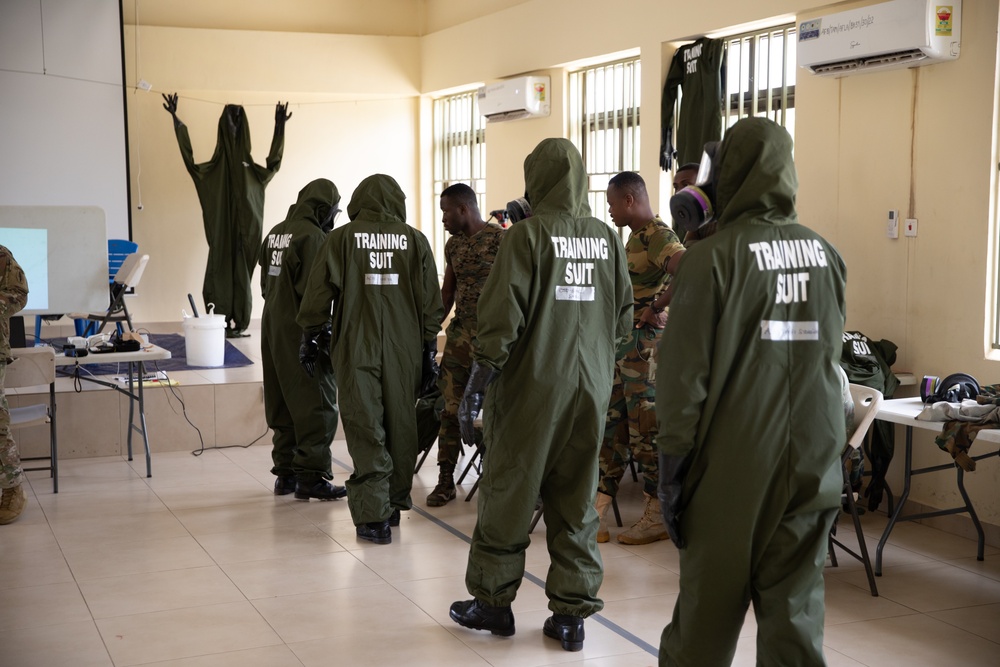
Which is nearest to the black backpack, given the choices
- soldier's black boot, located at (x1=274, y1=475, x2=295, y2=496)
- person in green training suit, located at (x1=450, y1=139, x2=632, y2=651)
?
person in green training suit, located at (x1=450, y1=139, x2=632, y2=651)

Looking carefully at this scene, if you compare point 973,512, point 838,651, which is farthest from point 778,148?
point 973,512

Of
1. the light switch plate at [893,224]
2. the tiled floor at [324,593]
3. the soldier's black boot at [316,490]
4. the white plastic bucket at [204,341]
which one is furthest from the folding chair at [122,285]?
the light switch plate at [893,224]

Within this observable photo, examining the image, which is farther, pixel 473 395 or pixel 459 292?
pixel 459 292

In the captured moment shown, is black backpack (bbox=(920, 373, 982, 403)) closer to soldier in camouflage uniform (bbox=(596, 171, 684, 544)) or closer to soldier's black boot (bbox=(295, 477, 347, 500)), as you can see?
soldier in camouflage uniform (bbox=(596, 171, 684, 544))

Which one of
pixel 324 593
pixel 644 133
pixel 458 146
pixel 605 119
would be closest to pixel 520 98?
pixel 605 119

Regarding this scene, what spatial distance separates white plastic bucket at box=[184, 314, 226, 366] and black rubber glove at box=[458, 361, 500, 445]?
4.15m

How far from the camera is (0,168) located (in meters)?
8.62

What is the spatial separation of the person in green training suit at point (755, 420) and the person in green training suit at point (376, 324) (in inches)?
85.3

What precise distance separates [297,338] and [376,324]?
82 cm

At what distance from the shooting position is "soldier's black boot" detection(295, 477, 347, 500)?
5.10m

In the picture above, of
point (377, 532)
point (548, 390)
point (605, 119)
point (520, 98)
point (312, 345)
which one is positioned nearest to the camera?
point (548, 390)

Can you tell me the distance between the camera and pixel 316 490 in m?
5.10

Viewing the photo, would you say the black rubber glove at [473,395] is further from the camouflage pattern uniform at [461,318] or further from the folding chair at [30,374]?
the folding chair at [30,374]

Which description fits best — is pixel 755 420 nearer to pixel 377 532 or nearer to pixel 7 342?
pixel 377 532
